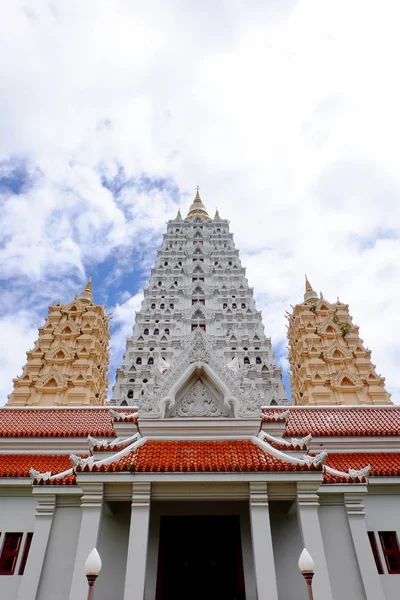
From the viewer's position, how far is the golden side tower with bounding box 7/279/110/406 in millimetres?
29984

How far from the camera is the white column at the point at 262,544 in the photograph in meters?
8.38

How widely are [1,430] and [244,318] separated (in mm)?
→ 26199

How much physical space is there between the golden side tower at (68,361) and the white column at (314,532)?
72.7 ft

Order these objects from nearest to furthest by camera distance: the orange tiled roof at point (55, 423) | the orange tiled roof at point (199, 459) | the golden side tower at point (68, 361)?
the orange tiled roof at point (199, 459) → the orange tiled roof at point (55, 423) → the golden side tower at point (68, 361)

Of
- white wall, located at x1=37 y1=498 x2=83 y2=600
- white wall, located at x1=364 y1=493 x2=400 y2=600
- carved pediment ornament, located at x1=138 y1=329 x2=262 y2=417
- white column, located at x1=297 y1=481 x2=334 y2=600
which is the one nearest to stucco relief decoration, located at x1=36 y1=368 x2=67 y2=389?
carved pediment ornament, located at x1=138 y1=329 x2=262 y2=417

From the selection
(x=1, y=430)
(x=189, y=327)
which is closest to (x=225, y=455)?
(x=1, y=430)

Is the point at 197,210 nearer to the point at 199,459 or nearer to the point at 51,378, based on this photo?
the point at 51,378

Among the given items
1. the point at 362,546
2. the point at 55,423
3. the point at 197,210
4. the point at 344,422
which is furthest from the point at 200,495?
the point at 197,210

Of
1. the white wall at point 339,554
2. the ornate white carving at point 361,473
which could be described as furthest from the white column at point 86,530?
the ornate white carving at point 361,473

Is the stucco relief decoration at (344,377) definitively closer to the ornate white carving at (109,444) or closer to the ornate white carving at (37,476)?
the ornate white carving at (109,444)

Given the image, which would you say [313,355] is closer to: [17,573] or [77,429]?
[77,429]

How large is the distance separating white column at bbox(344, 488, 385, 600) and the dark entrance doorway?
2731 mm

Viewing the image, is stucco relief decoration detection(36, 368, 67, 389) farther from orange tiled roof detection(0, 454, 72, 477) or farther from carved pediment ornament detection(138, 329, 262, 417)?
carved pediment ornament detection(138, 329, 262, 417)

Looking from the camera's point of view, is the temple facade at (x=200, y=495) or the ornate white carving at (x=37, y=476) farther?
the ornate white carving at (x=37, y=476)
